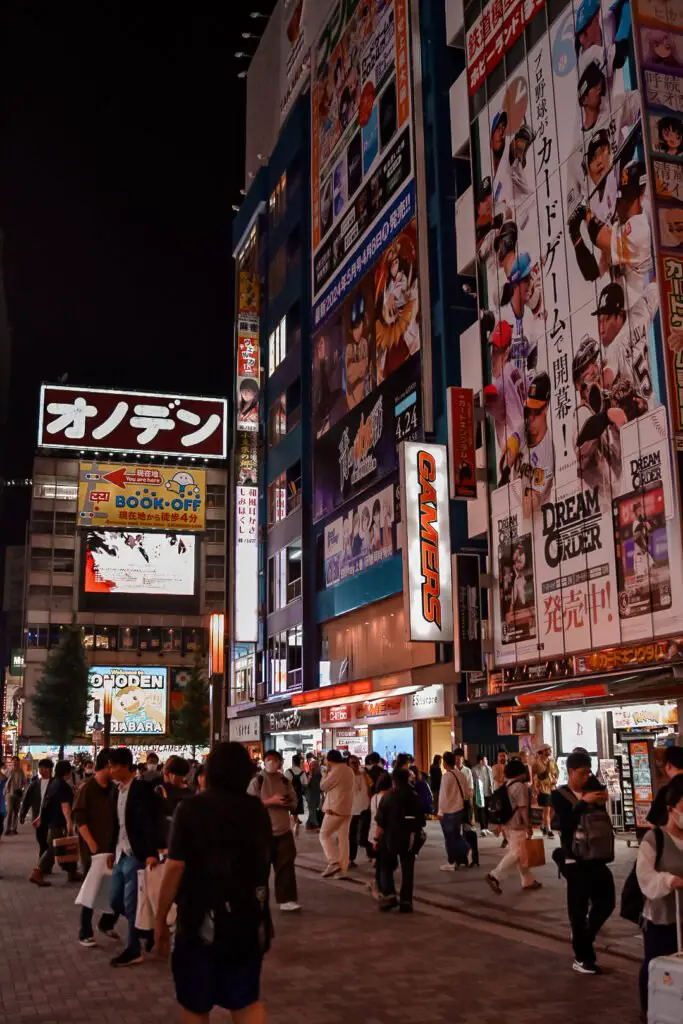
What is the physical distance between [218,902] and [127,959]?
204 inches

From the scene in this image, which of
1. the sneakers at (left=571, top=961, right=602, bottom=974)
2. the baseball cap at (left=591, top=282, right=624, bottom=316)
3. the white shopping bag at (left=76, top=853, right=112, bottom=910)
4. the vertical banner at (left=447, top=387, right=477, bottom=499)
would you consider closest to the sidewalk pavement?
the sneakers at (left=571, top=961, right=602, bottom=974)

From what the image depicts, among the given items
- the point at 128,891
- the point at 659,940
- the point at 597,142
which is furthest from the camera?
the point at 597,142

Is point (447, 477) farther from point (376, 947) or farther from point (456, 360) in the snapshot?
point (376, 947)

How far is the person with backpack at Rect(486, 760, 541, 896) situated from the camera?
1299 centimetres

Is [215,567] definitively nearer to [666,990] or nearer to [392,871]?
[392,871]

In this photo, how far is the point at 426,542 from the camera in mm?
26625

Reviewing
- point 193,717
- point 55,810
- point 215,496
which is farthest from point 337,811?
point 215,496

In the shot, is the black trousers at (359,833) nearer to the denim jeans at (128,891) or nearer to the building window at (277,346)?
the denim jeans at (128,891)

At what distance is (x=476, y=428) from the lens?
25250mm

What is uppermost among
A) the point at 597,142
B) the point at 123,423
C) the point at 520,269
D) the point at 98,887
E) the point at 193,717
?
the point at 123,423

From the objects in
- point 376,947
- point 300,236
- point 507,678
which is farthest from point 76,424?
point 376,947

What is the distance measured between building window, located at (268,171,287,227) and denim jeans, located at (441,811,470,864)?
35172mm

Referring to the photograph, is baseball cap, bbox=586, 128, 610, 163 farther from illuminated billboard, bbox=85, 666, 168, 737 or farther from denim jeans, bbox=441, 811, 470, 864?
illuminated billboard, bbox=85, 666, 168, 737

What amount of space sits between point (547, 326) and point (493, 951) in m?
15.1
